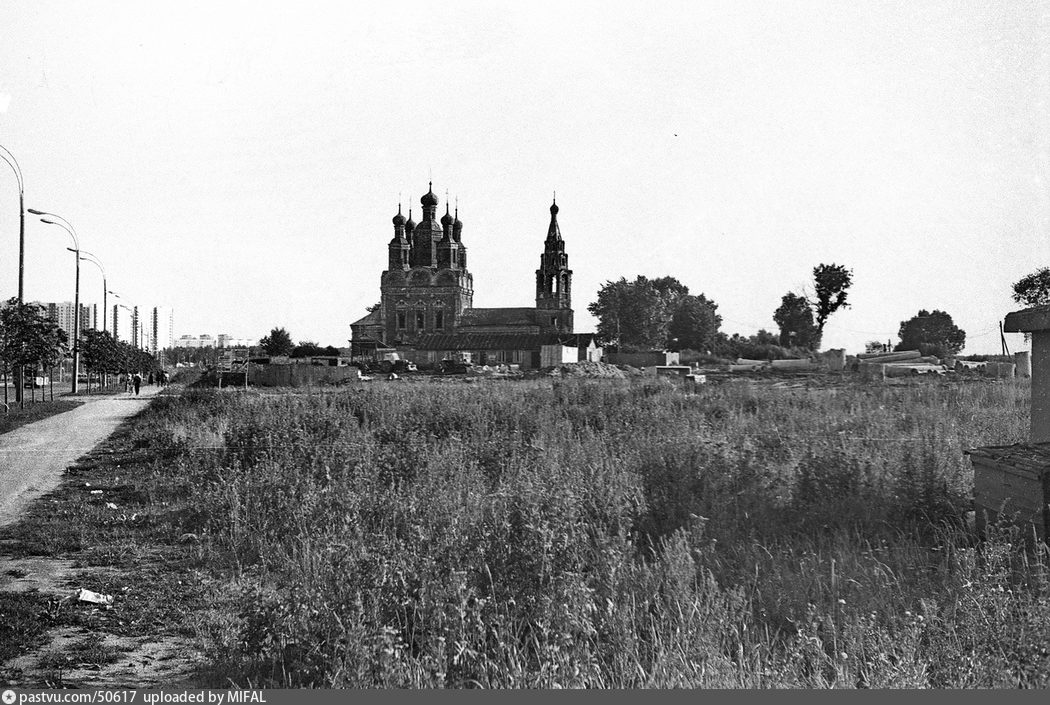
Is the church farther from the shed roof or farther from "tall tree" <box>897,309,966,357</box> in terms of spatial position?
the shed roof

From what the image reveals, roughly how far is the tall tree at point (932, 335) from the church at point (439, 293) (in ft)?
115

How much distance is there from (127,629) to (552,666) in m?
3.35

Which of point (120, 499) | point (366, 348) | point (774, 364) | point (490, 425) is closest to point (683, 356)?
point (774, 364)

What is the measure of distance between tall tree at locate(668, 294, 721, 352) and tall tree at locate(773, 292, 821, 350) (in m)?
15.9

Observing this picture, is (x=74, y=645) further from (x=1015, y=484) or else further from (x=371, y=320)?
(x=371, y=320)

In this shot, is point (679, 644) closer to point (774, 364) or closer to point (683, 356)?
point (774, 364)

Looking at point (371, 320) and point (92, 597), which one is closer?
point (92, 597)

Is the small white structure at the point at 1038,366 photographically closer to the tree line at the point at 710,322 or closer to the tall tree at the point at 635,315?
the tree line at the point at 710,322

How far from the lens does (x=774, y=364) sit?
40656 millimetres

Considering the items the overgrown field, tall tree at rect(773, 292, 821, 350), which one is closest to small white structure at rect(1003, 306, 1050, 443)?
the overgrown field

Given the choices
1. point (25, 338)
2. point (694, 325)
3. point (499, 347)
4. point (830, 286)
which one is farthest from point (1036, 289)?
point (694, 325)

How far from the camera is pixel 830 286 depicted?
53.8m

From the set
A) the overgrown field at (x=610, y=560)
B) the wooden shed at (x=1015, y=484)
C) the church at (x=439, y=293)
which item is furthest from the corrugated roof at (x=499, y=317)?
the wooden shed at (x=1015, y=484)

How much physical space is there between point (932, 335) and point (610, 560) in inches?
2346
